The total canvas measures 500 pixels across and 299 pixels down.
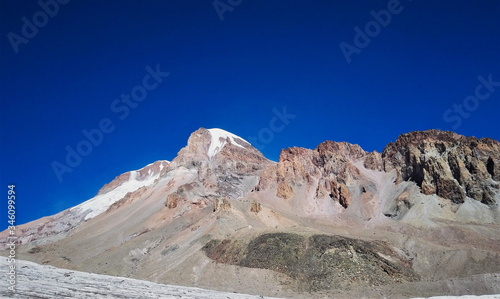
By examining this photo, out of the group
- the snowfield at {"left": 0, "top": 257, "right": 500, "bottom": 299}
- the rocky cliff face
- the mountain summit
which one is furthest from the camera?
the rocky cliff face

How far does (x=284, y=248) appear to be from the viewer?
199 feet

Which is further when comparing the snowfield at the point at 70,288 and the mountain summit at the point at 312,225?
the mountain summit at the point at 312,225

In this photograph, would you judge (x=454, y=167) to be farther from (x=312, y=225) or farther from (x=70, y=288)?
(x=70, y=288)

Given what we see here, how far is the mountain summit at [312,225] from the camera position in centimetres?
5406

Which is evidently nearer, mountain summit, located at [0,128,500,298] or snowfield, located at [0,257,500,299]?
snowfield, located at [0,257,500,299]

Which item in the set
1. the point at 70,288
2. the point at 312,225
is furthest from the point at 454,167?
the point at 70,288

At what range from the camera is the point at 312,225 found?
308ft

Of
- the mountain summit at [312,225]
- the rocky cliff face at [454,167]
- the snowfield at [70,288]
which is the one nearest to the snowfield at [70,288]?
the snowfield at [70,288]

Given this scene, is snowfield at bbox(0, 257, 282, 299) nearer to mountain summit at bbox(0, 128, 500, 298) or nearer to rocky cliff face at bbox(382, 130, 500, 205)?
mountain summit at bbox(0, 128, 500, 298)

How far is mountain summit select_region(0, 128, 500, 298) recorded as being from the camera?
177 ft

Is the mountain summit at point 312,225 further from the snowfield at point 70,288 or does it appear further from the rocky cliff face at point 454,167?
the snowfield at point 70,288

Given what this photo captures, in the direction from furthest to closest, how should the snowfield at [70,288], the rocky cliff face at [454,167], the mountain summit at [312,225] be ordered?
the rocky cliff face at [454,167] < the mountain summit at [312,225] < the snowfield at [70,288]

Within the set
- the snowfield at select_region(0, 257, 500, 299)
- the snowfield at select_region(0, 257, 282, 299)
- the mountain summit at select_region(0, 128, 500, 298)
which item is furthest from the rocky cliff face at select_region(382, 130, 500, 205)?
the snowfield at select_region(0, 257, 282, 299)

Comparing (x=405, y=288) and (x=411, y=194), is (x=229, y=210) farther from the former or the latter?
(x=411, y=194)
